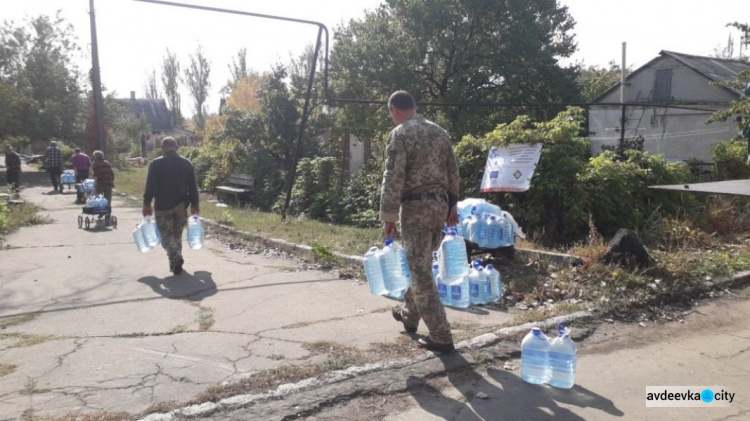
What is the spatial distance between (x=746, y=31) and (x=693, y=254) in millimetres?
6810

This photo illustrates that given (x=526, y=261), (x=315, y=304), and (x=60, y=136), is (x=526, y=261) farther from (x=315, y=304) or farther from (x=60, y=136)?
(x=60, y=136)

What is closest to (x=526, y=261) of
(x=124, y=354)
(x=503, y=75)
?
(x=124, y=354)

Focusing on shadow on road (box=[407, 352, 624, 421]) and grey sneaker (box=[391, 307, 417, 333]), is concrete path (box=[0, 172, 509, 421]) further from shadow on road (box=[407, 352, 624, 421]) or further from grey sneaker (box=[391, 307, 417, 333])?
shadow on road (box=[407, 352, 624, 421])

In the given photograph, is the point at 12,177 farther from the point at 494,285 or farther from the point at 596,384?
the point at 596,384

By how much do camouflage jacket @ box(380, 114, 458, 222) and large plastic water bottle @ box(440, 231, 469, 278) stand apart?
67 centimetres

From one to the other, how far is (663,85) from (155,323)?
980 inches

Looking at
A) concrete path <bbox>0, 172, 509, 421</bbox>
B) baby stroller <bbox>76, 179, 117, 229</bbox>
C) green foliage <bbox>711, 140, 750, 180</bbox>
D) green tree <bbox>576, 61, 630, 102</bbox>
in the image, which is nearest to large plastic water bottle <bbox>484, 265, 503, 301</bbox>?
concrete path <bbox>0, 172, 509, 421</bbox>

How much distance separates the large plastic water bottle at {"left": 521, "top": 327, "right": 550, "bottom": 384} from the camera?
163 inches

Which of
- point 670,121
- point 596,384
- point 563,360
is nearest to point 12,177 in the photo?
point 563,360

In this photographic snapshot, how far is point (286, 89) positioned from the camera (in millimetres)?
20281

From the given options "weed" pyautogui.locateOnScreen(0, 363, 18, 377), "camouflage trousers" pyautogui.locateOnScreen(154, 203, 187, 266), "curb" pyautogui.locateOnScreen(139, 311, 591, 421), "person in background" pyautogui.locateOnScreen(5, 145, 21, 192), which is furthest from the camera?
"person in background" pyautogui.locateOnScreen(5, 145, 21, 192)

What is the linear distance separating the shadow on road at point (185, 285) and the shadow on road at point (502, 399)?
3.68m

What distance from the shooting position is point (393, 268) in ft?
16.4

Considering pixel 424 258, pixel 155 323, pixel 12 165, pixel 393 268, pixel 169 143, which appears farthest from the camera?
pixel 12 165
